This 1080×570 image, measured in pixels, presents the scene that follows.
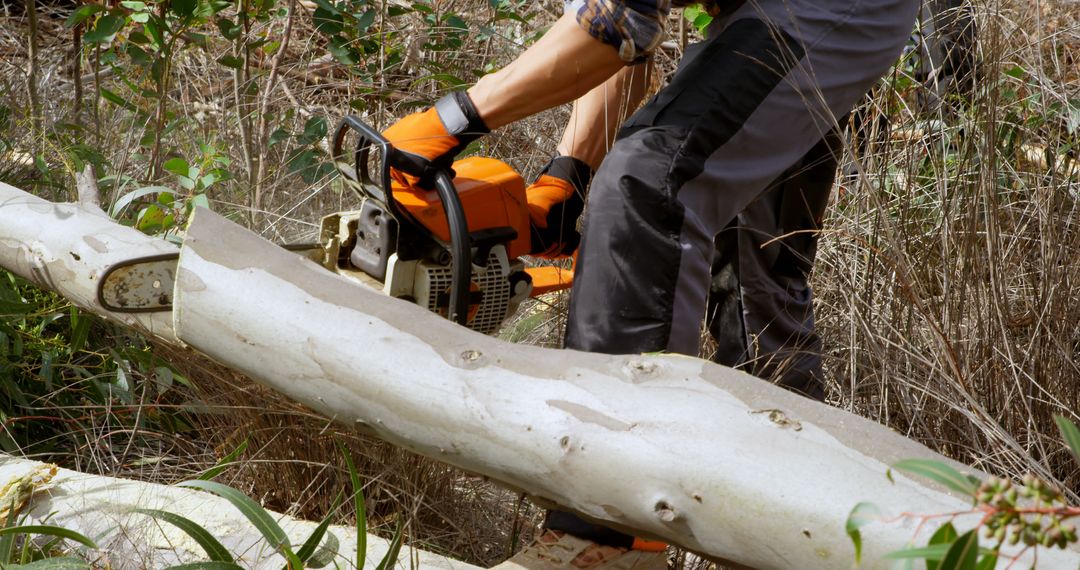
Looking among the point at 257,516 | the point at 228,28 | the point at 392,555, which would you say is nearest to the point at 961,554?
the point at 392,555

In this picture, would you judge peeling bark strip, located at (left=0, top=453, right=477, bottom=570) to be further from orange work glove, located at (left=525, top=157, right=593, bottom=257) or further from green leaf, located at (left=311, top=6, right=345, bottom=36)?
green leaf, located at (left=311, top=6, right=345, bottom=36)

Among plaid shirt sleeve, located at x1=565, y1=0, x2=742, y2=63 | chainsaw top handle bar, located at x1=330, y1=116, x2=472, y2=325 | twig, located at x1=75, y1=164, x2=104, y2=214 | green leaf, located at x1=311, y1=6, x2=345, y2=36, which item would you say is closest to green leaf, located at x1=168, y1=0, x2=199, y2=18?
green leaf, located at x1=311, y1=6, x2=345, y2=36

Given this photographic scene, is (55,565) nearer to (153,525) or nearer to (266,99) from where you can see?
(153,525)

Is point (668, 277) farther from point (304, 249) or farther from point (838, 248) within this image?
point (838, 248)

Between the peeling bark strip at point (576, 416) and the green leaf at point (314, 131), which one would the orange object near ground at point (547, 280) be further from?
the green leaf at point (314, 131)

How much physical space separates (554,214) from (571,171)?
0.14 meters

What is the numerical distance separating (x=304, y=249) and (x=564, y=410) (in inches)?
42.3

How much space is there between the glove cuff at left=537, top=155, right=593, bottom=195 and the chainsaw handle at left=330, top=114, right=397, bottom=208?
49 cm

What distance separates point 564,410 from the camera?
147cm

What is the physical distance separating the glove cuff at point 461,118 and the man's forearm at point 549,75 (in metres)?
0.01

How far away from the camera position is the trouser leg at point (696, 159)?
199 centimetres

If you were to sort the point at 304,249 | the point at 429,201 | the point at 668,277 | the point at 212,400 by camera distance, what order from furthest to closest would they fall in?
the point at 212,400, the point at 304,249, the point at 429,201, the point at 668,277

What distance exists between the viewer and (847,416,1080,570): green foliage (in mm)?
767

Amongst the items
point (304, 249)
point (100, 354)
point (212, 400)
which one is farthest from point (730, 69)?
point (100, 354)
